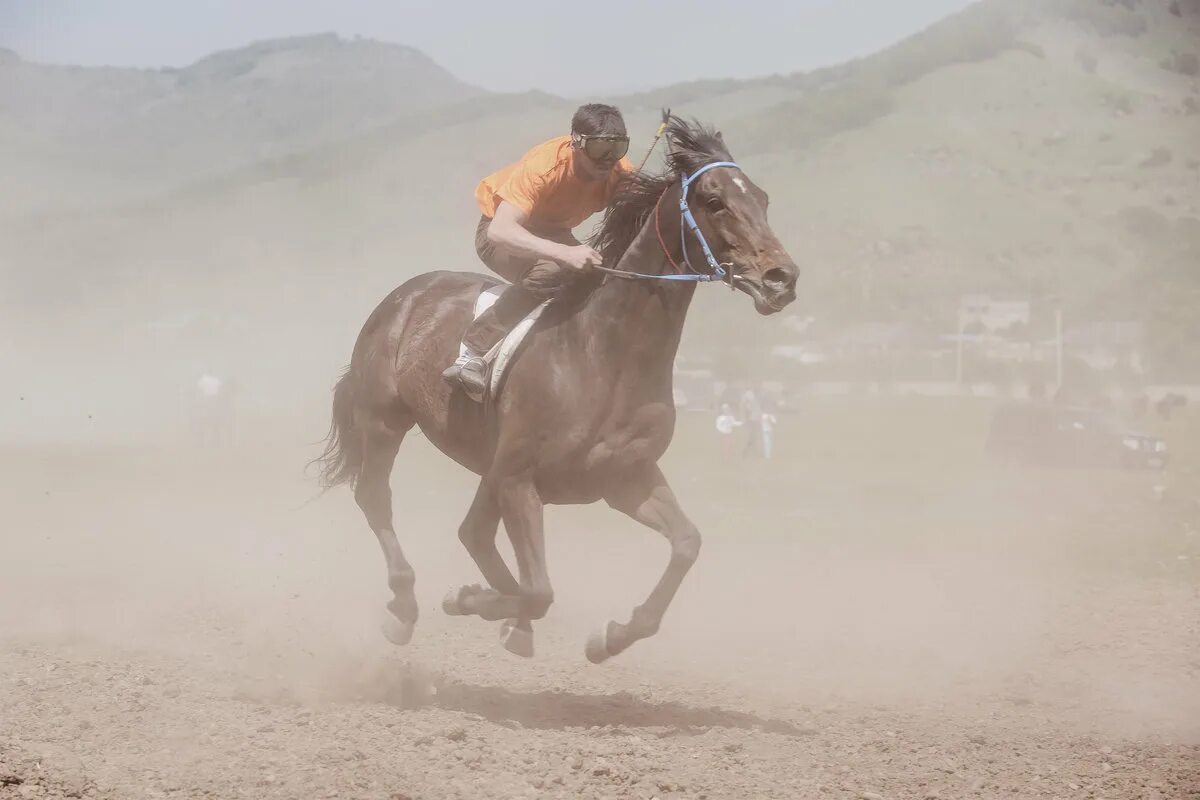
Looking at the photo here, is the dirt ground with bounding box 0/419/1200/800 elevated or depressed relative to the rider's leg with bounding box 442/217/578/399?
depressed

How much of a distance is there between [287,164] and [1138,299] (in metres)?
95.6

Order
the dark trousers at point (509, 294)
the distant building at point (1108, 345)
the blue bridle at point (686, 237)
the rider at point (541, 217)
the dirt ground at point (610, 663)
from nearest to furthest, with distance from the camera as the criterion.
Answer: the dirt ground at point (610, 663), the blue bridle at point (686, 237), the rider at point (541, 217), the dark trousers at point (509, 294), the distant building at point (1108, 345)

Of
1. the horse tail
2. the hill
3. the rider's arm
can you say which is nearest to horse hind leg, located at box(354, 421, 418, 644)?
the horse tail

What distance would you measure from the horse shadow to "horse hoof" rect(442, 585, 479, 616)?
0.59 m

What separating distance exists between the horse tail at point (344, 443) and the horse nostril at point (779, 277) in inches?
161

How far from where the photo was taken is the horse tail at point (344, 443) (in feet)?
33.7

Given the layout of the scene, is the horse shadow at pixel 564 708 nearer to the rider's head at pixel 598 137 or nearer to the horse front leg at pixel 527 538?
the horse front leg at pixel 527 538

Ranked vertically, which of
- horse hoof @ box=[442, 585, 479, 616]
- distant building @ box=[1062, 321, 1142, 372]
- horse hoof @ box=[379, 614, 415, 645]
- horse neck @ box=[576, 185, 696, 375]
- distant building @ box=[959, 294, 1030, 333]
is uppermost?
distant building @ box=[959, 294, 1030, 333]

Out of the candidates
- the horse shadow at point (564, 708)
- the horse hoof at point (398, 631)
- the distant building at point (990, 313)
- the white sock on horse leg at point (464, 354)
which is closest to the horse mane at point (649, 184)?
the white sock on horse leg at point (464, 354)

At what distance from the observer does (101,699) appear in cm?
818

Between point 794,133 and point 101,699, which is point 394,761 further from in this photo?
point 794,133

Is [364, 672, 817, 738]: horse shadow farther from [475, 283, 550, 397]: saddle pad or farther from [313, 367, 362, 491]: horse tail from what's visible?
[475, 283, 550, 397]: saddle pad

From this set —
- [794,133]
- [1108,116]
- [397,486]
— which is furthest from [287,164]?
[397,486]

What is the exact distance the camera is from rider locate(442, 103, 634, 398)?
792 cm
